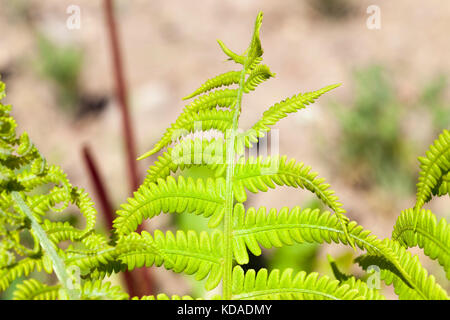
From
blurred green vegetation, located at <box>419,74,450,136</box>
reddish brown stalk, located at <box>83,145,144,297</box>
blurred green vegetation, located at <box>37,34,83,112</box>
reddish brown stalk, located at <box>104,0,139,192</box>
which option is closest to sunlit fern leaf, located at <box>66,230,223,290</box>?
reddish brown stalk, located at <box>83,145,144,297</box>

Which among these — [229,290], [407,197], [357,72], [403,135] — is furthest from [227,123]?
[357,72]

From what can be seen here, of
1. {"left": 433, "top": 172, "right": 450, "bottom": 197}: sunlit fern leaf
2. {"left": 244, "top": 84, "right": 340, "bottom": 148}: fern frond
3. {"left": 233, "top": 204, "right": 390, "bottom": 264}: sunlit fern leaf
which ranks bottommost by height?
{"left": 233, "top": 204, "right": 390, "bottom": 264}: sunlit fern leaf

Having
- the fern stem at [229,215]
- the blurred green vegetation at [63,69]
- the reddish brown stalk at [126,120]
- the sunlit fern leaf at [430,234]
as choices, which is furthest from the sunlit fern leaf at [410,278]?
the blurred green vegetation at [63,69]

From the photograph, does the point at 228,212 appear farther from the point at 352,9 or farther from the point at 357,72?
the point at 352,9

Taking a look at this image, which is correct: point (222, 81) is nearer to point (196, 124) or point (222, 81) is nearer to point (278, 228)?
point (196, 124)

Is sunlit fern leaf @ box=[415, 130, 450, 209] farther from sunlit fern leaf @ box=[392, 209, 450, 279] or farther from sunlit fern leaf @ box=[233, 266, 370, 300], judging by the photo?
sunlit fern leaf @ box=[233, 266, 370, 300]

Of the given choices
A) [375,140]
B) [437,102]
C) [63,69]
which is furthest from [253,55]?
Result: [63,69]

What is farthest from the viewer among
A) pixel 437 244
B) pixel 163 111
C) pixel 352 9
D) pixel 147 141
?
pixel 352 9
